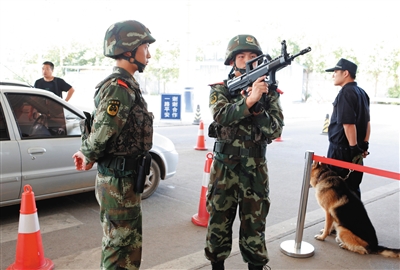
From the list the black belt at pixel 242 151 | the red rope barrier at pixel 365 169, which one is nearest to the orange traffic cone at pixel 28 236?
the black belt at pixel 242 151

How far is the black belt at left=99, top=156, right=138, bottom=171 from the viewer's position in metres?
2.43

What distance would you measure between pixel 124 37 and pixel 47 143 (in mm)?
2469

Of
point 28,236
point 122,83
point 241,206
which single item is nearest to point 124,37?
point 122,83

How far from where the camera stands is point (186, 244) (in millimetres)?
3934

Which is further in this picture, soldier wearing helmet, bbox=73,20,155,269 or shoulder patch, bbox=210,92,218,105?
shoulder patch, bbox=210,92,218,105

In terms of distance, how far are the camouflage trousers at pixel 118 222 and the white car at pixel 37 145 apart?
2.14 m

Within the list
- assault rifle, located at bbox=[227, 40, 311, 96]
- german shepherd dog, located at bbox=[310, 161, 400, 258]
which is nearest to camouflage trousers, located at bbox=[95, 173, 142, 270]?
assault rifle, located at bbox=[227, 40, 311, 96]

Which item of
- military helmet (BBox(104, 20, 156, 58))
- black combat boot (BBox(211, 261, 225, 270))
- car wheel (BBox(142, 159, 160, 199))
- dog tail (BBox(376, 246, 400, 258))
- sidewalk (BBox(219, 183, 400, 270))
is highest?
military helmet (BBox(104, 20, 156, 58))

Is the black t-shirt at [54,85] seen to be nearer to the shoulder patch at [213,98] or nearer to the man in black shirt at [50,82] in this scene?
the man in black shirt at [50,82]

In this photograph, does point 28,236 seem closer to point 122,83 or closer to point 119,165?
point 119,165

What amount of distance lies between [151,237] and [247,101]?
2196 mm

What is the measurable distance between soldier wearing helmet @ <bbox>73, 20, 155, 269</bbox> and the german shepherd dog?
86.7 inches

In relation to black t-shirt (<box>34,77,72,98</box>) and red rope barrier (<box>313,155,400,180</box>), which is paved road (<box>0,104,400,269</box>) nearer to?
red rope barrier (<box>313,155,400,180</box>)

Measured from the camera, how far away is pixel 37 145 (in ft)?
14.1
